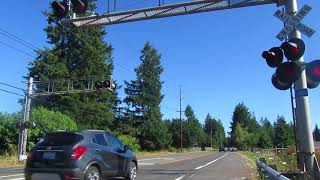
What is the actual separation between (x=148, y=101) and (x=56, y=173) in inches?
3458

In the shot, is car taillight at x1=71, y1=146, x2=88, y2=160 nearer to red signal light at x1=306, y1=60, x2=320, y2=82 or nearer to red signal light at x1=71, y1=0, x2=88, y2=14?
red signal light at x1=71, y1=0, x2=88, y2=14

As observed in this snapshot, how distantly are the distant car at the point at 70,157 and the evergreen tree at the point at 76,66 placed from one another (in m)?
56.6

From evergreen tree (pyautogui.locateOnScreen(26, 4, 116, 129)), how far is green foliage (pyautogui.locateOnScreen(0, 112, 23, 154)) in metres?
20.4

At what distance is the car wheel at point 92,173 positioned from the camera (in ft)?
44.1

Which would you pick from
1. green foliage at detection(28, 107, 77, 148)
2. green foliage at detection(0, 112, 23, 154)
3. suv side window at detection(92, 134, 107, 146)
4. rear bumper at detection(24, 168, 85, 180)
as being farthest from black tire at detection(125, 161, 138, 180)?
green foliage at detection(0, 112, 23, 154)

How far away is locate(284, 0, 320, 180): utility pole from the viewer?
11.8 m

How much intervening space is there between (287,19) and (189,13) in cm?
496

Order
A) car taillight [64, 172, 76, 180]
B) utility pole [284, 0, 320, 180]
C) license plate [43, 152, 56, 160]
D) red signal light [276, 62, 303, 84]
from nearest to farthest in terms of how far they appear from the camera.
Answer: red signal light [276, 62, 303, 84], utility pole [284, 0, 320, 180], car taillight [64, 172, 76, 180], license plate [43, 152, 56, 160]

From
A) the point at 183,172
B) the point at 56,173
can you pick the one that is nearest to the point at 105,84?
the point at 183,172

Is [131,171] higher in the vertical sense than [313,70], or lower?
lower

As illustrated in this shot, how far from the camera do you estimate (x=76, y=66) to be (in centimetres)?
7475

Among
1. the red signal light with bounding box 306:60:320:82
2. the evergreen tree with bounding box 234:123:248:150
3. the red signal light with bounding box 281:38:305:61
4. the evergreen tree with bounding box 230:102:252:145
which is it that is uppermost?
the evergreen tree with bounding box 230:102:252:145

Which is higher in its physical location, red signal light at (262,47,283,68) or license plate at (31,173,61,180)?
red signal light at (262,47,283,68)

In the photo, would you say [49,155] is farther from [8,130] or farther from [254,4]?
[8,130]
